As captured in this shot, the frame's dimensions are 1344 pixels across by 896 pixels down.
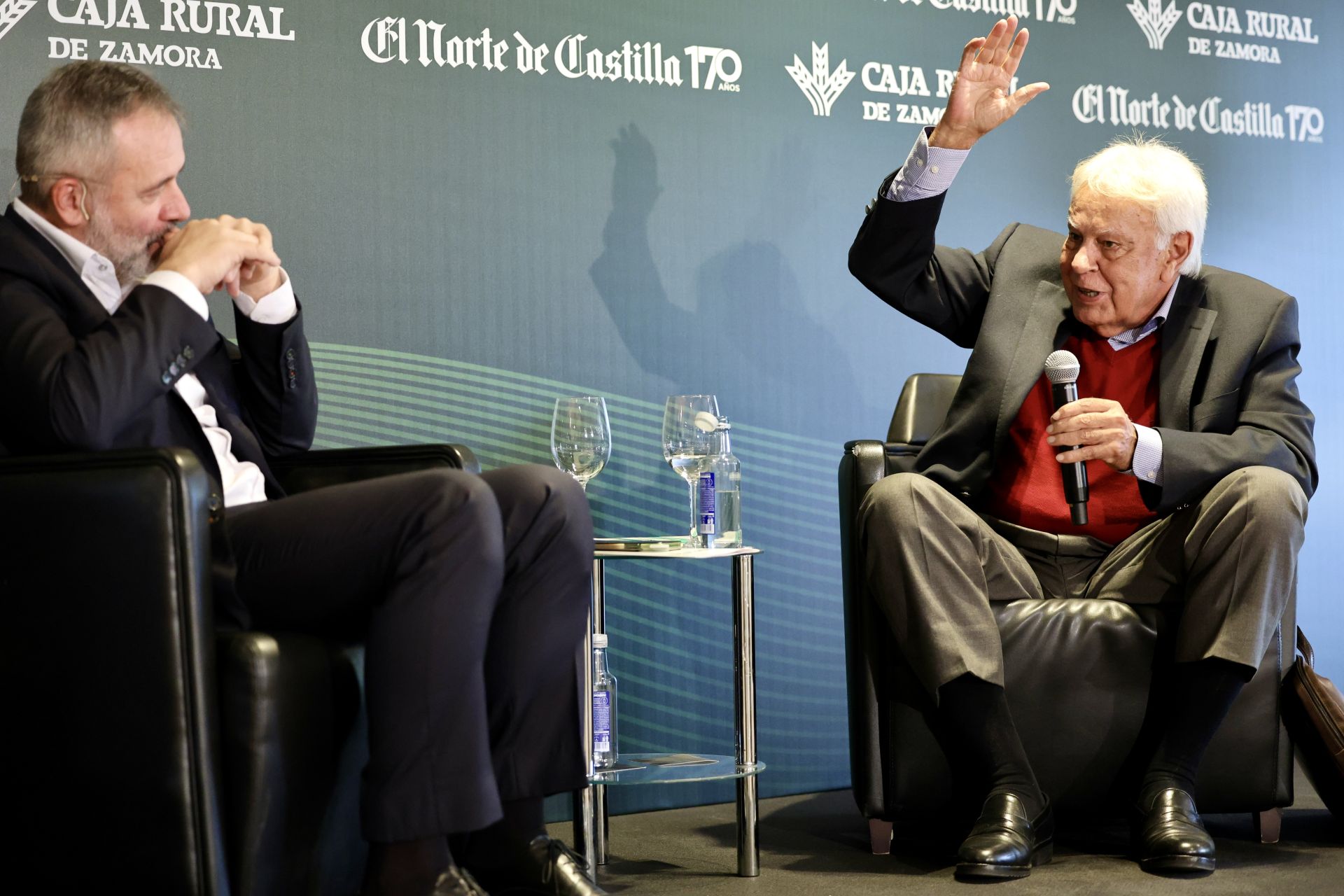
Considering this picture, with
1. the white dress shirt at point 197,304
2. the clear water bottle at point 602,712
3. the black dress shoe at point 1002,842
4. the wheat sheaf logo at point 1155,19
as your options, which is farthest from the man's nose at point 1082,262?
the white dress shirt at point 197,304

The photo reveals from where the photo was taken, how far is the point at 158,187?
2006 millimetres

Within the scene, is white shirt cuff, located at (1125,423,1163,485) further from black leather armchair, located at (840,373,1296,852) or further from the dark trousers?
the dark trousers

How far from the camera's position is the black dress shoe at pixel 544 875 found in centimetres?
180

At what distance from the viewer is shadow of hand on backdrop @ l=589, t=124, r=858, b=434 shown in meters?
3.15

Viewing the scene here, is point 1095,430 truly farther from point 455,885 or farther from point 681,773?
point 455,885

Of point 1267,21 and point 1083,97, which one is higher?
point 1267,21

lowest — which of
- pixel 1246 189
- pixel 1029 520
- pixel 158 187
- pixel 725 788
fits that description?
pixel 725 788

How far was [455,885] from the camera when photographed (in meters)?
1.67

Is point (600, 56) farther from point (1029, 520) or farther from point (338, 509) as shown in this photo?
point (338, 509)

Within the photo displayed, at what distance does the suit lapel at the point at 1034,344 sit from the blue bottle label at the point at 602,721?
0.87 metres

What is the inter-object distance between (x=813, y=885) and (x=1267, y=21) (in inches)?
113

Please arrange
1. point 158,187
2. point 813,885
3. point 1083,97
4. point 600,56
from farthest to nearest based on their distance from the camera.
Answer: point 1083,97 → point 600,56 → point 813,885 → point 158,187

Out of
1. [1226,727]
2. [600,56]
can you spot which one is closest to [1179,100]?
[600,56]

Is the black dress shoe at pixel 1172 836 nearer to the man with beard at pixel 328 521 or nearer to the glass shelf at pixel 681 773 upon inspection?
the glass shelf at pixel 681 773
